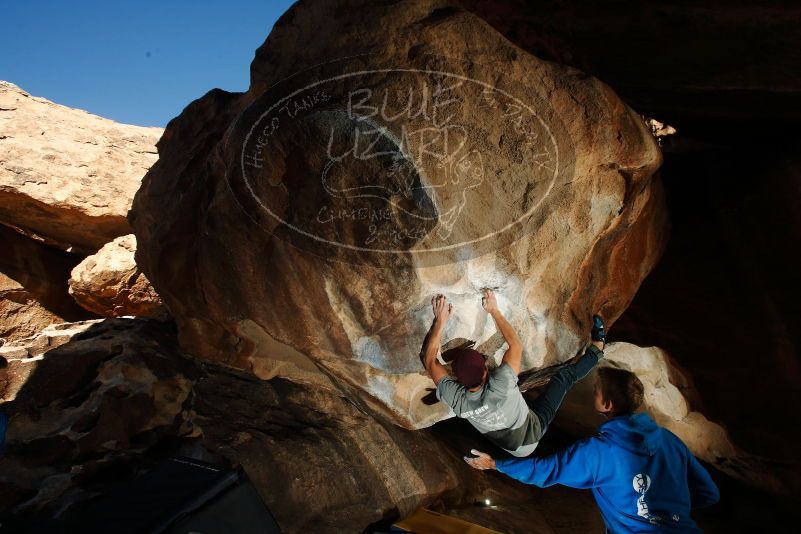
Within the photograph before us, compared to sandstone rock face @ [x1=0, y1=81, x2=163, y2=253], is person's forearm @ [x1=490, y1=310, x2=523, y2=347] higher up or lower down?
lower down

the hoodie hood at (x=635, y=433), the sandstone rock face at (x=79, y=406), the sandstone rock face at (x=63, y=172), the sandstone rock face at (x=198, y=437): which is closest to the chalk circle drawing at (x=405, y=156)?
the hoodie hood at (x=635, y=433)

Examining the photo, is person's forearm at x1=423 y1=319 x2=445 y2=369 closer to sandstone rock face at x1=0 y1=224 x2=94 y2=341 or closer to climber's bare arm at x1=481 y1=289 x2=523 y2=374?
Result: climber's bare arm at x1=481 y1=289 x2=523 y2=374

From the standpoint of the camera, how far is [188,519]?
73.1 inches

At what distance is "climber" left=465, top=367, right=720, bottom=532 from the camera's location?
7.79ft

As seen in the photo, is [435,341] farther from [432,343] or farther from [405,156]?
[405,156]

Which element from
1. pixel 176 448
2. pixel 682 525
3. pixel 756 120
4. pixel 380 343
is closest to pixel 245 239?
pixel 380 343

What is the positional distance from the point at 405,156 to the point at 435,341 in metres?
1.05

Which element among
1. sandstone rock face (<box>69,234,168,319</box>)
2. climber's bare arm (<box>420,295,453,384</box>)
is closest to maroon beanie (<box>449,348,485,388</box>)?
climber's bare arm (<box>420,295,453,384</box>)

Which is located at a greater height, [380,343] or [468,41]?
[468,41]

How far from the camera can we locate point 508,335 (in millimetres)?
2666

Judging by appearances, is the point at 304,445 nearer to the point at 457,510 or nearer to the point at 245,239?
the point at 457,510

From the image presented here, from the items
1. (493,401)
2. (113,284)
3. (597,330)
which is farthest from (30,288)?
(597,330)

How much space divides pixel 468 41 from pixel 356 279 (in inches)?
52.3

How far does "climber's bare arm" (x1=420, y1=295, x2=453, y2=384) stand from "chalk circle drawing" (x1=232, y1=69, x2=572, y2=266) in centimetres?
35
